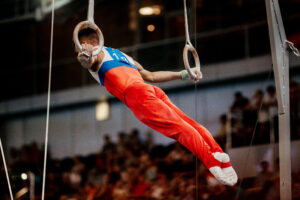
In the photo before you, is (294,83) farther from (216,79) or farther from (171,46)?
(171,46)

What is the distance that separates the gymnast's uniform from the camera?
143 inches

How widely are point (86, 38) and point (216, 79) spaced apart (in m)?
3.74

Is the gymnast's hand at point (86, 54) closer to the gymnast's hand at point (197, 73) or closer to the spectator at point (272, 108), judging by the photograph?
the gymnast's hand at point (197, 73)

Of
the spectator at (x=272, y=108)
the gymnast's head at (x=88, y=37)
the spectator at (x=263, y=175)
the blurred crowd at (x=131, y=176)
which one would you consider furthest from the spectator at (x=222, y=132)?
the gymnast's head at (x=88, y=37)

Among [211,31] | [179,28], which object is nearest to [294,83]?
[211,31]

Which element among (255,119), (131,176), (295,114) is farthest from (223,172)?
(131,176)

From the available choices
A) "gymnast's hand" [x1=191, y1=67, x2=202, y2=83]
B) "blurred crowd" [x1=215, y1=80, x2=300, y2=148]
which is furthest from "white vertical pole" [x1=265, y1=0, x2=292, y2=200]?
"blurred crowd" [x1=215, y1=80, x2=300, y2=148]

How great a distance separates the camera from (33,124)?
343 inches

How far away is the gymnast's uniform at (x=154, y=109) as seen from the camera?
3.62 meters

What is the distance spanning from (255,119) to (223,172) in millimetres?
2807

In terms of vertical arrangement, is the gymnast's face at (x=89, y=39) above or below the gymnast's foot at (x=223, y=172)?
above

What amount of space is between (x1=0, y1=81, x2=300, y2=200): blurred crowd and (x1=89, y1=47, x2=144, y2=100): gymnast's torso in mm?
1600

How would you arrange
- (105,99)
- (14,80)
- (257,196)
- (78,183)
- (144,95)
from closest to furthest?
(144,95) < (257,196) < (78,183) < (105,99) < (14,80)

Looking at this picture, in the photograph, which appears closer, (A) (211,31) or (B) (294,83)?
(B) (294,83)
